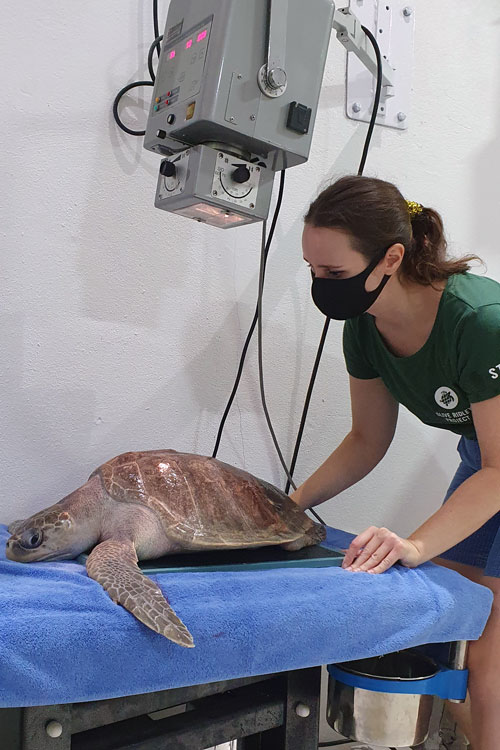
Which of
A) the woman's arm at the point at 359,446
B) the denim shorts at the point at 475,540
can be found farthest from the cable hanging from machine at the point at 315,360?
the denim shorts at the point at 475,540

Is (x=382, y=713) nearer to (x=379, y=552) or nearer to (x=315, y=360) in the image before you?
(x=379, y=552)

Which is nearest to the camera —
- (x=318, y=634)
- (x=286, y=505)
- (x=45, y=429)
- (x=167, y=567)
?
(x=318, y=634)

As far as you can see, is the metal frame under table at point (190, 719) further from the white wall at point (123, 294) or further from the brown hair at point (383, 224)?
the brown hair at point (383, 224)

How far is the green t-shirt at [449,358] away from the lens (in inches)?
42.9

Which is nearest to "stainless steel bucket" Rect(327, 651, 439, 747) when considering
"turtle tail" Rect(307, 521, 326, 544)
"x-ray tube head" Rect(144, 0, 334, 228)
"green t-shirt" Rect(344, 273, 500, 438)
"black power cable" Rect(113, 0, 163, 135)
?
"turtle tail" Rect(307, 521, 326, 544)

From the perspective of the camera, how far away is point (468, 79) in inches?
73.6

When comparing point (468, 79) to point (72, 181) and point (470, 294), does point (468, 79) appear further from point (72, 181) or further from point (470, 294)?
point (72, 181)

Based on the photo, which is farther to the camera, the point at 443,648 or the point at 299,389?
the point at 299,389

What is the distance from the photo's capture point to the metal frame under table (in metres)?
0.76

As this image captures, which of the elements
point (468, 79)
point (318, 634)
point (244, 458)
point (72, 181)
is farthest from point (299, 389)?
point (468, 79)

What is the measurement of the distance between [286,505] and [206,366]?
422 millimetres

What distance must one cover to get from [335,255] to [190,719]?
2.42 feet

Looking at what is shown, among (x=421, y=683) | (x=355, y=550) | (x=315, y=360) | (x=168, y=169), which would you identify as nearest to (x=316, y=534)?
(x=355, y=550)

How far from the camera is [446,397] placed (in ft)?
3.97
